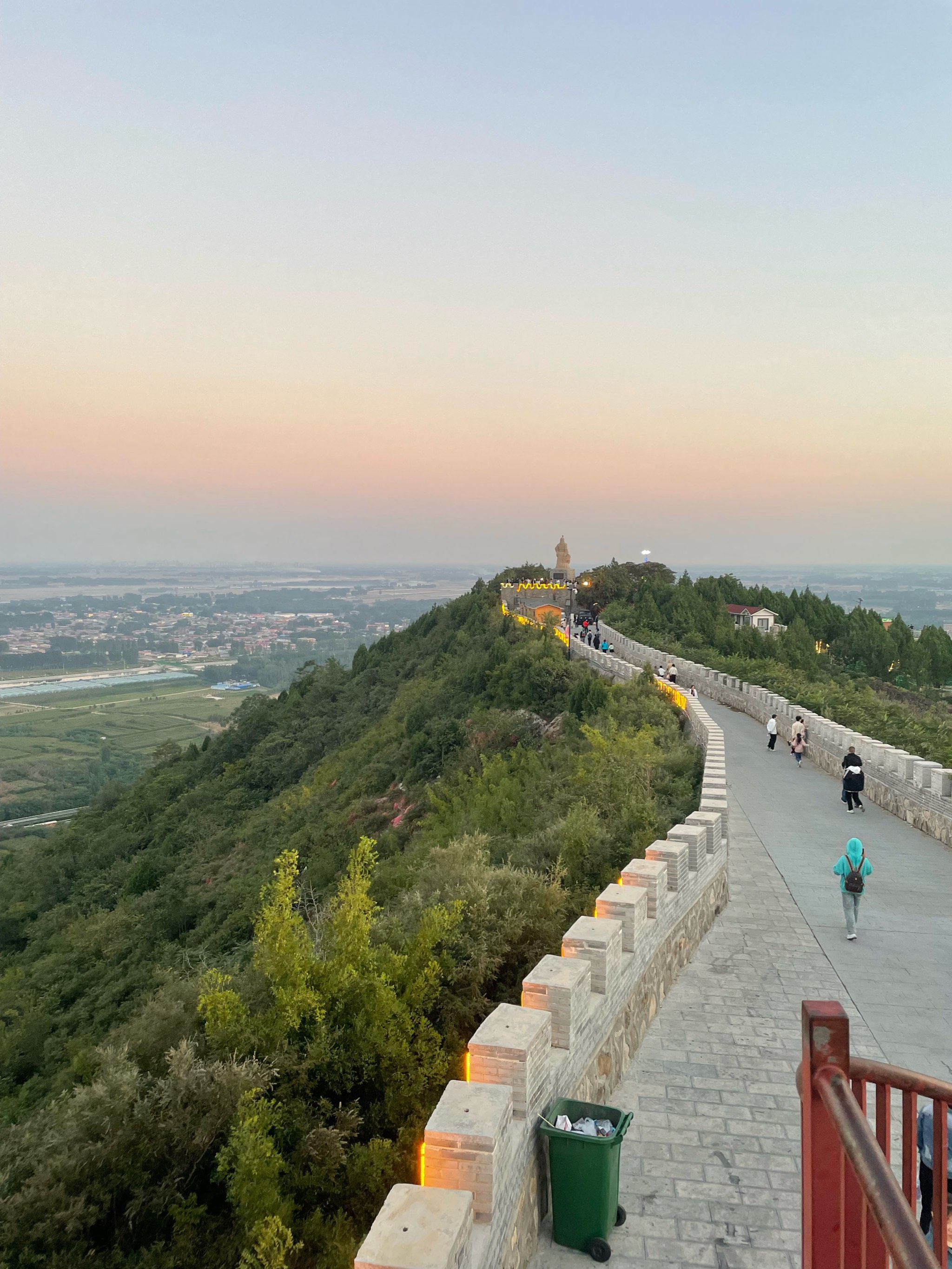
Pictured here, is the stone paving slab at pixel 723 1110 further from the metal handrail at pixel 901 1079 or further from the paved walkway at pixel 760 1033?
the metal handrail at pixel 901 1079

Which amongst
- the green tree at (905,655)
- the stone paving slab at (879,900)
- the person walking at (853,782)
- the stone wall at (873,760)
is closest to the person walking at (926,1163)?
the stone paving slab at (879,900)

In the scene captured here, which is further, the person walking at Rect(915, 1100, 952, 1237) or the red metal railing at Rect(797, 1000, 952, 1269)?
the person walking at Rect(915, 1100, 952, 1237)

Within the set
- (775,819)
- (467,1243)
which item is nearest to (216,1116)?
(467,1243)

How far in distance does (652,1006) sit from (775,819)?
23.7 ft

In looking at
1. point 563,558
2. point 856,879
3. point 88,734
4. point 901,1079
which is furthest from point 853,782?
point 88,734

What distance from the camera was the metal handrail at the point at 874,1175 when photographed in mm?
1396

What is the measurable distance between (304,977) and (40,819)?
6849cm

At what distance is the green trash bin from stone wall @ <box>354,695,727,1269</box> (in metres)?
0.13

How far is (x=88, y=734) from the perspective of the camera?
101062mm

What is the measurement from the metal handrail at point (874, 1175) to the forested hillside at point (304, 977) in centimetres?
317

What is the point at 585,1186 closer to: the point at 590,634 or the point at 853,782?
the point at 853,782

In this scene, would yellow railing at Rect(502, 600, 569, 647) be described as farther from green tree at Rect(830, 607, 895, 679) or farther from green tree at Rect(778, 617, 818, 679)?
green tree at Rect(830, 607, 895, 679)

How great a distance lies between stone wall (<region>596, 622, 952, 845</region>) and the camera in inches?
500

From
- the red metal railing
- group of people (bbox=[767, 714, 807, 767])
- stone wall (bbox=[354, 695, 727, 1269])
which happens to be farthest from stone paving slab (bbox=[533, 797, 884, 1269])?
group of people (bbox=[767, 714, 807, 767])
